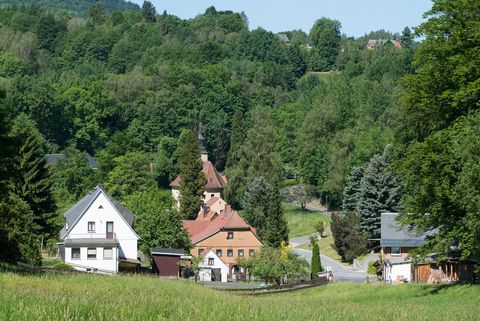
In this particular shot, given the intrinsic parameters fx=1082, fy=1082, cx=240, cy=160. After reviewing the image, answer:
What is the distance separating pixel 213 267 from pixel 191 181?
94.8 ft

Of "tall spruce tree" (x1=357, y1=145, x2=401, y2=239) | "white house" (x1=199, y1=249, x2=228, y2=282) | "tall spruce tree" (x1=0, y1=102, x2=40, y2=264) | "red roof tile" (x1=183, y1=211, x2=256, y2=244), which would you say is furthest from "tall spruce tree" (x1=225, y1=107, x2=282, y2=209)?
"tall spruce tree" (x1=0, y1=102, x2=40, y2=264)

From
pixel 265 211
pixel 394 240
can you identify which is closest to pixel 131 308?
pixel 394 240

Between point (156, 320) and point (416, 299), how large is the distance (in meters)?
22.1

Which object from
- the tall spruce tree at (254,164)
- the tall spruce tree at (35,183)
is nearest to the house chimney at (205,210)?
the tall spruce tree at (254,164)

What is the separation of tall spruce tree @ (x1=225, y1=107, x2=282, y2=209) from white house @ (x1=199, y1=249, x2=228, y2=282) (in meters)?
28.9

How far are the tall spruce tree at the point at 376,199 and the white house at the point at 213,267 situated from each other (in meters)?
11.1

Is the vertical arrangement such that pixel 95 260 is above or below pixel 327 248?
below

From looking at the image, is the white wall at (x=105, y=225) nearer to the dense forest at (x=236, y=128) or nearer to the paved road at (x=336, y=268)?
the dense forest at (x=236, y=128)

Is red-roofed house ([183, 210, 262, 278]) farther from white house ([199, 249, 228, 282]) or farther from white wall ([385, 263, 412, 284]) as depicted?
white wall ([385, 263, 412, 284])

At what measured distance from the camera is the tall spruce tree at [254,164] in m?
113

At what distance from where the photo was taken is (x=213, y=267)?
82.0 m

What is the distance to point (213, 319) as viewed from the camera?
19.9 meters

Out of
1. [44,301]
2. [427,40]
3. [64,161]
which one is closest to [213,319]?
[44,301]

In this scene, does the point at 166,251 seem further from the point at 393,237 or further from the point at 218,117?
the point at 218,117
